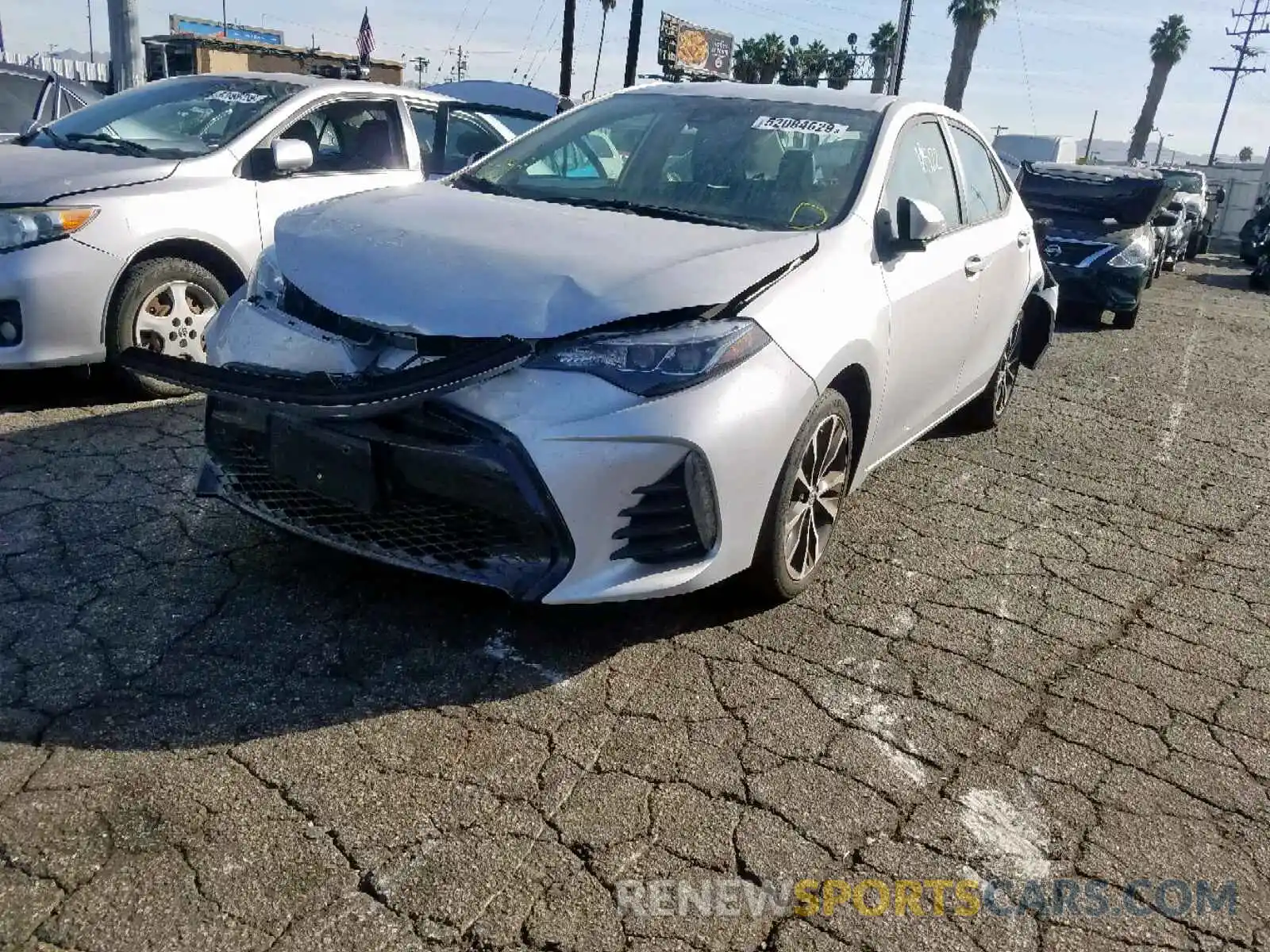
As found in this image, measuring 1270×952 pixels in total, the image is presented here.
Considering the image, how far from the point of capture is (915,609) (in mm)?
3623

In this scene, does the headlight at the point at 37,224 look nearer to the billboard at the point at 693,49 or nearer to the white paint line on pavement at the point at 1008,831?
the white paint line on pavement at the point at 1008,831

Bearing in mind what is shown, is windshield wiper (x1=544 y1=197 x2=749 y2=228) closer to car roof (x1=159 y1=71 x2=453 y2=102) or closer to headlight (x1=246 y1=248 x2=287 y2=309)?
headlight (x1=246 y1=248 x2=287 y2=309)

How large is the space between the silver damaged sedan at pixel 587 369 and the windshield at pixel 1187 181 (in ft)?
62.8

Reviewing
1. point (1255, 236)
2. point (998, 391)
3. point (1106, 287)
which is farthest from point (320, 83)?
point (1255, 236)

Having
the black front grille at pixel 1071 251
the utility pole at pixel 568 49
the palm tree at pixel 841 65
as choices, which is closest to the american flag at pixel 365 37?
the utility pole at pixel 568 49

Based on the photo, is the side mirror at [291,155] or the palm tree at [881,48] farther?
the palm tree at [881,48]

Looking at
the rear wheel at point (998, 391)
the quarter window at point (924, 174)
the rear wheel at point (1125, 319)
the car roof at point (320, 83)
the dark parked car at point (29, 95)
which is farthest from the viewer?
the rear wheel at point (1125, 319)

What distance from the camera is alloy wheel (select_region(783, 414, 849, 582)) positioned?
3312 mm

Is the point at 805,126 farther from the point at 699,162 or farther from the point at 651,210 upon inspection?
the point at 651,210

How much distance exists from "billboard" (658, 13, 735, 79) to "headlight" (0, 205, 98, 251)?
3848cm

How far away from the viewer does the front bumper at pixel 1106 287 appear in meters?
10.2

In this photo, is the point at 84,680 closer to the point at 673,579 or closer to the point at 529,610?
the point at 529,610

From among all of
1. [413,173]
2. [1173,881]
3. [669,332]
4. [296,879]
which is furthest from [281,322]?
[413,173]

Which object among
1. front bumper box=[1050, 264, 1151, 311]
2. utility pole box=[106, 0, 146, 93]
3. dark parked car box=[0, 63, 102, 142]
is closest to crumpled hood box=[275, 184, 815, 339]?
dark parked car box=[0, 63, 102, 142]
